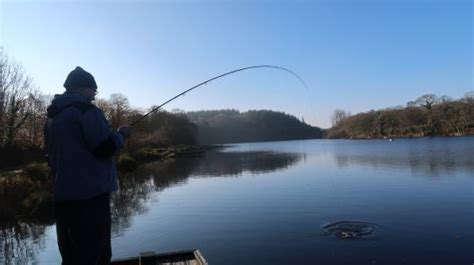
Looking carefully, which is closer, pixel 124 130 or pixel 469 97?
pixel 124 130

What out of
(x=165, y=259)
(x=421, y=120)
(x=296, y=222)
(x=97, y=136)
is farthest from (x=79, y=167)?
(x=421, y=120)

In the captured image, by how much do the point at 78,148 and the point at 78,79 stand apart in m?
0.82

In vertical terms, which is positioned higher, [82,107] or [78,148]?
[82,107]

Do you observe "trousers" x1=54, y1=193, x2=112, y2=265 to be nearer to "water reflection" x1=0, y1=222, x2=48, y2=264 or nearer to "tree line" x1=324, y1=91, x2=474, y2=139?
"water reflection" x1=0, y1=222, x2=48, y2=264

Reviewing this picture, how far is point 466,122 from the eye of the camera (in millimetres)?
120562

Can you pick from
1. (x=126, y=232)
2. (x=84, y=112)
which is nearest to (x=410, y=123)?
(x=126, y=232)

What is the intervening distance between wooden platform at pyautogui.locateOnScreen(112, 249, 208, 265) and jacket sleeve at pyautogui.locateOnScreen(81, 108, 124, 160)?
20.3ft

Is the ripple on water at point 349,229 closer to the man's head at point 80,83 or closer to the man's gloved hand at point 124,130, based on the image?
the man's gloved hand at point 124,130

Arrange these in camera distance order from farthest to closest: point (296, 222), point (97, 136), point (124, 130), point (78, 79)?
point (296, 222) → point (124, 130) → point (78, 79) → point (97, 136)

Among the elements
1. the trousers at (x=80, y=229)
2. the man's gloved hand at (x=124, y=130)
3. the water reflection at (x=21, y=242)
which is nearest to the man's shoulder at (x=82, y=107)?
the man's gloved hand at (x=124, y=130)

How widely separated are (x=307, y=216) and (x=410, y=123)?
12844 centimetres

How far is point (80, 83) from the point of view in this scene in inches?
202

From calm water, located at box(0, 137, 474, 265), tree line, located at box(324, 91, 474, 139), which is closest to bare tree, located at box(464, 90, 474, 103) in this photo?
tree line, located at box(324, 91, 474, 139)

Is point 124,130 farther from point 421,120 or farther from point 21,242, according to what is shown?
point 421,120
